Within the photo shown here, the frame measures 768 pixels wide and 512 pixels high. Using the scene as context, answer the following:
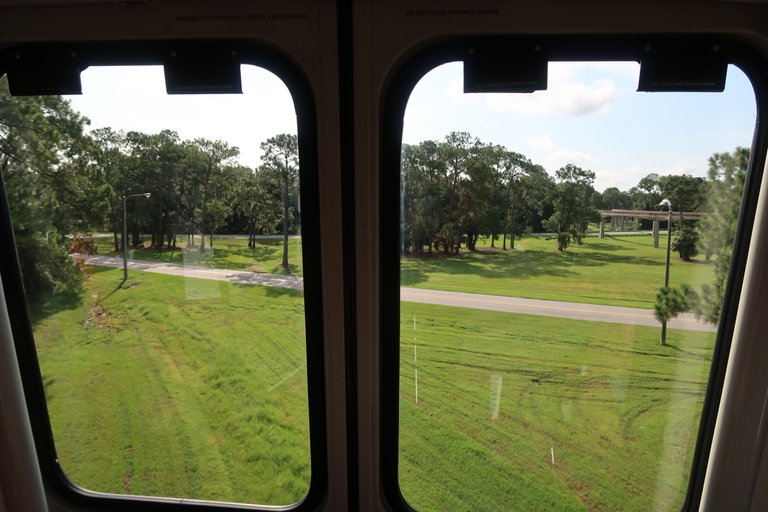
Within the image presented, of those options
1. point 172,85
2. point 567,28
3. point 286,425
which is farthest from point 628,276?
point 172,85

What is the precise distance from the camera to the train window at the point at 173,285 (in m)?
1.66

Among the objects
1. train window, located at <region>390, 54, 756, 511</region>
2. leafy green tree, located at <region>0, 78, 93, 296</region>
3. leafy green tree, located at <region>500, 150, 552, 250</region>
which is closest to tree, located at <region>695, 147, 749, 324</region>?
train window, located at <region>390, 54, 756, 511</region>

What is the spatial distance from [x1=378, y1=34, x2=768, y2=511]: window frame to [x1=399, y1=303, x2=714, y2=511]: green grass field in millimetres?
52

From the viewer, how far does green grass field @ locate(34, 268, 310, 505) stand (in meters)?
1.79

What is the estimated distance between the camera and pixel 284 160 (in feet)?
5.35

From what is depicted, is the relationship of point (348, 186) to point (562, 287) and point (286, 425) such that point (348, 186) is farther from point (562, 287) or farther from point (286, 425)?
point (286, 425)

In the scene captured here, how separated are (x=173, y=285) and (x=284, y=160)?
834 mm

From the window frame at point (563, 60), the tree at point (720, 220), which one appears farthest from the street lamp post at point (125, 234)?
the tree at point (720, 220)

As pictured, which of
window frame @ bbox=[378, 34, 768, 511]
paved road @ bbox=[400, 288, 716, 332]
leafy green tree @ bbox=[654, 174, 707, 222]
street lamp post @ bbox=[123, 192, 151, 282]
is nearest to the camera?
window frame @ bbox=[378, 34, 768, 511]

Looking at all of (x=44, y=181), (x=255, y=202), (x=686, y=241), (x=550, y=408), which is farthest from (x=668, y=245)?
(x=44, y=181)

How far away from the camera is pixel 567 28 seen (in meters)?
1.39

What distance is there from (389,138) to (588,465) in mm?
1784

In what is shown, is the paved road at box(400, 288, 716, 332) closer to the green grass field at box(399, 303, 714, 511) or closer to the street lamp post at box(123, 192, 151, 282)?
the green grass field at box(399, 303, 714, 511)

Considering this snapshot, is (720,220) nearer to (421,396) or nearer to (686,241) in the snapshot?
(686,241)
